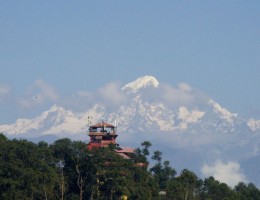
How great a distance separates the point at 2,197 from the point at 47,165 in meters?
7.35

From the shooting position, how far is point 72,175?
113250 millimetres

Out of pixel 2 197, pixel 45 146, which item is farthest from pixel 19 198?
→ pixel 45 146

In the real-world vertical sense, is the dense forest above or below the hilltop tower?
below

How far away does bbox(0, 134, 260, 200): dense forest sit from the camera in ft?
348

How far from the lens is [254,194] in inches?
5241

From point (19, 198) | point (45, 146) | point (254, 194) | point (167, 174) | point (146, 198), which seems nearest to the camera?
point (19, 198)

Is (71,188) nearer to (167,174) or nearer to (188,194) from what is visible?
(188,194)

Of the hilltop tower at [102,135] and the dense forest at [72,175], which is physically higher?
the hilltop tower at [102,135]

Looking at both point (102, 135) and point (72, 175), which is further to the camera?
point (102, 135)

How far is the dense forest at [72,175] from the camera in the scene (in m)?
106

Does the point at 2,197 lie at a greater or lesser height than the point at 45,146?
lesser

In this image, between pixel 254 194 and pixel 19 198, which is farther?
pixel 254 194

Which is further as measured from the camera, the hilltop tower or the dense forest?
the hilltop tower

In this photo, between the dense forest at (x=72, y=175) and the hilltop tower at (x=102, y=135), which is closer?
the dense forest at (x=72, y=175)
